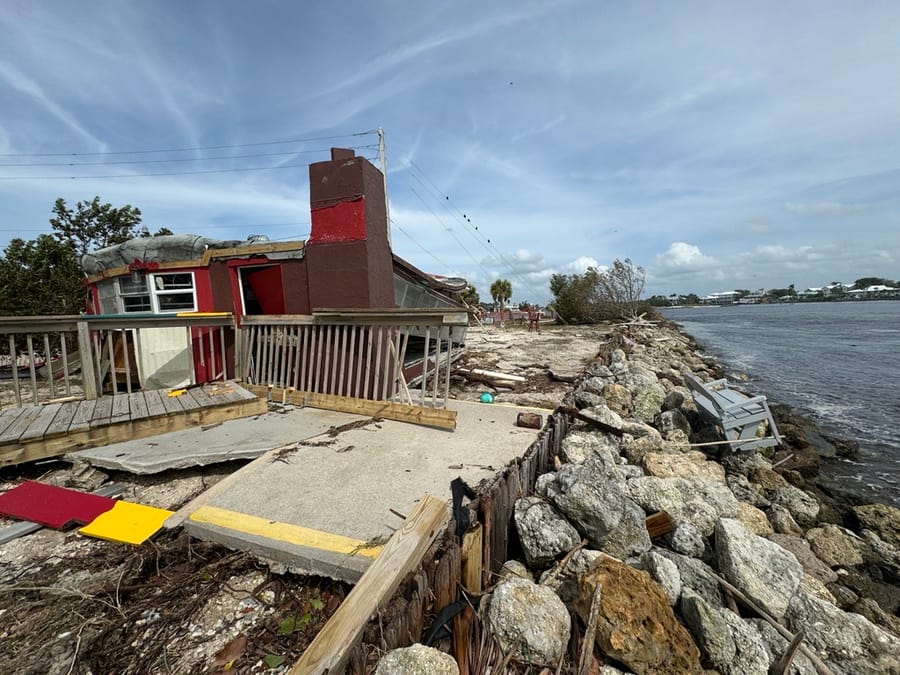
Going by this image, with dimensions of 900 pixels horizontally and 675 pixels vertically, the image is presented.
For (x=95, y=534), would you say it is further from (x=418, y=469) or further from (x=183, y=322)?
(x=183, y=322)

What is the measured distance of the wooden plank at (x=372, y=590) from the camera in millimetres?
1524

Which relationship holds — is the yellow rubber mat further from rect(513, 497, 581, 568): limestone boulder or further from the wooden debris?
the wooden debris

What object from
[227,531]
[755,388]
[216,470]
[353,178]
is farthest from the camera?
[755,388]

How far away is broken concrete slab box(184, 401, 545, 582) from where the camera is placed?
249cm

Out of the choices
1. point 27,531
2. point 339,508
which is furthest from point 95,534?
point 339,508

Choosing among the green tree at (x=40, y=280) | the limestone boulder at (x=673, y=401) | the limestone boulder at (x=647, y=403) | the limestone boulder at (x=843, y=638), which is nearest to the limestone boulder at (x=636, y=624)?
the limestone boulder at (x=843, y=638)

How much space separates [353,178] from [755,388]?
15858mm

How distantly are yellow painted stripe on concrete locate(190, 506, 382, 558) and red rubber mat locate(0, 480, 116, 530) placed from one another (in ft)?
3.02

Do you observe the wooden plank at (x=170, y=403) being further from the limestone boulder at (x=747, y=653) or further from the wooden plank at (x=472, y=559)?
the limestone boulder at (x=747, y=653)

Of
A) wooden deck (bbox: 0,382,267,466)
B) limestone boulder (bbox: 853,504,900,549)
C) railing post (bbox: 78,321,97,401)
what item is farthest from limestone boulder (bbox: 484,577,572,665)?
railing post (bbox: 78,321,97,401)

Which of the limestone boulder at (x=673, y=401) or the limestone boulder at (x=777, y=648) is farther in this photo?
the limestone boulder at (x=673, y=401)

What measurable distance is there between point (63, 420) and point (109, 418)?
407 mm

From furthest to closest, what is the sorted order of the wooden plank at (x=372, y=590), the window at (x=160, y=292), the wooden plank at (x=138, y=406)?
the window at (x=160, y=292) < the wooden plank at (x=138, y=406) < the wooden plank at (x=372, y=590)

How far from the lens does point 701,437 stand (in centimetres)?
689
